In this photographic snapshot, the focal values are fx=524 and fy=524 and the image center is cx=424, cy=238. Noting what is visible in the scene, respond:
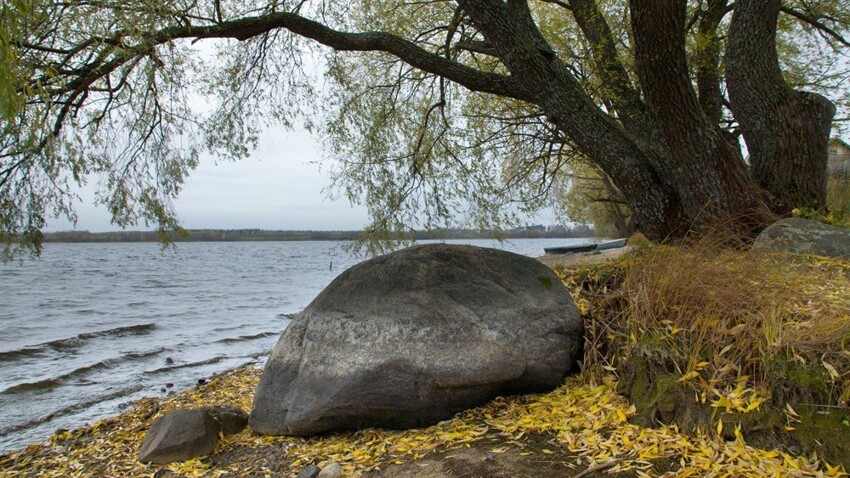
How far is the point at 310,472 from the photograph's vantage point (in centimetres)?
384

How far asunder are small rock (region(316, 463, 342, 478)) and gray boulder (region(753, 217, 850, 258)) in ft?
15.1

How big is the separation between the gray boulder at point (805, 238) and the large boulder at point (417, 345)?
2.42 meters

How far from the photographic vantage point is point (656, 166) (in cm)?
655

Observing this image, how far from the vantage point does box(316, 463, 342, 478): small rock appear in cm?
375

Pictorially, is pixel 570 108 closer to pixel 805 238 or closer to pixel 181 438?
pixel 805 238

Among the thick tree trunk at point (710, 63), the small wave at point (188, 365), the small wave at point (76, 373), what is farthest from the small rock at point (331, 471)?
the small wave at point (76, 373)

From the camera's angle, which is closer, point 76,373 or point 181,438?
point 181,438

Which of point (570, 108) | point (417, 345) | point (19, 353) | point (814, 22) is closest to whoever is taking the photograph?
point (417, 345)

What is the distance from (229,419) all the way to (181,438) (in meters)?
0.61

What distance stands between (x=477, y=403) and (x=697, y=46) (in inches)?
246

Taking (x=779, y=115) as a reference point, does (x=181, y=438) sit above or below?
below

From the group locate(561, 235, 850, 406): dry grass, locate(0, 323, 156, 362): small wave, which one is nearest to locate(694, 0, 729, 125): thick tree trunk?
locate(561, 235, 850, 406): dry grass

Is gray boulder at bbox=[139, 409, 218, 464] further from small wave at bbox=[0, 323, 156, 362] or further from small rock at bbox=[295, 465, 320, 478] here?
small wave at bbox=[0, 323, 156, 362]

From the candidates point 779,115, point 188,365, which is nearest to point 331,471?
point 779,115
